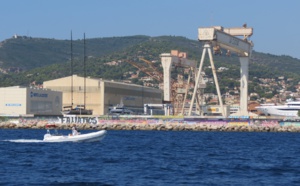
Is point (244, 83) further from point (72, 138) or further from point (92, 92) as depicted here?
point (72, 138)

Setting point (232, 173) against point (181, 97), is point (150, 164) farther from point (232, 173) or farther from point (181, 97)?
point (181, 97)

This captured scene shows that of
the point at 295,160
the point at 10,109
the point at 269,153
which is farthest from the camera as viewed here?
the point at 10,109

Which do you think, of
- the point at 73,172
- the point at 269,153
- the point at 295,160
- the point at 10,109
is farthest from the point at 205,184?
the point at 10,109

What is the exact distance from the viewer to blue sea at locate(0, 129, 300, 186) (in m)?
36.3

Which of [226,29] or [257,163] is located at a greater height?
[226,29]

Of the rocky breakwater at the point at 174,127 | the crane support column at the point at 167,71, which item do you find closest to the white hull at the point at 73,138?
the rocky breakwater at the point at 174,127

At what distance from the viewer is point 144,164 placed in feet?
144

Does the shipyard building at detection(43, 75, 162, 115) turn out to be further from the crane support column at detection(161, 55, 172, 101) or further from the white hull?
the white hull

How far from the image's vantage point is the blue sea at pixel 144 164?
119ft

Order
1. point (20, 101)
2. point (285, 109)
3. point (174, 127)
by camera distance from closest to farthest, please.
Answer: point (174, 127)
point (20, 101)
point (285, 109)

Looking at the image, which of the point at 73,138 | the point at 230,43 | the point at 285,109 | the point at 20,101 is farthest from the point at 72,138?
the point at 285,109

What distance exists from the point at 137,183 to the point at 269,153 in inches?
860

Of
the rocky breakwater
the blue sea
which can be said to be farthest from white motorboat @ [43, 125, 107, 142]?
the rocky breakwater

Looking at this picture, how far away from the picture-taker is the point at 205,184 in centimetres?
3509
